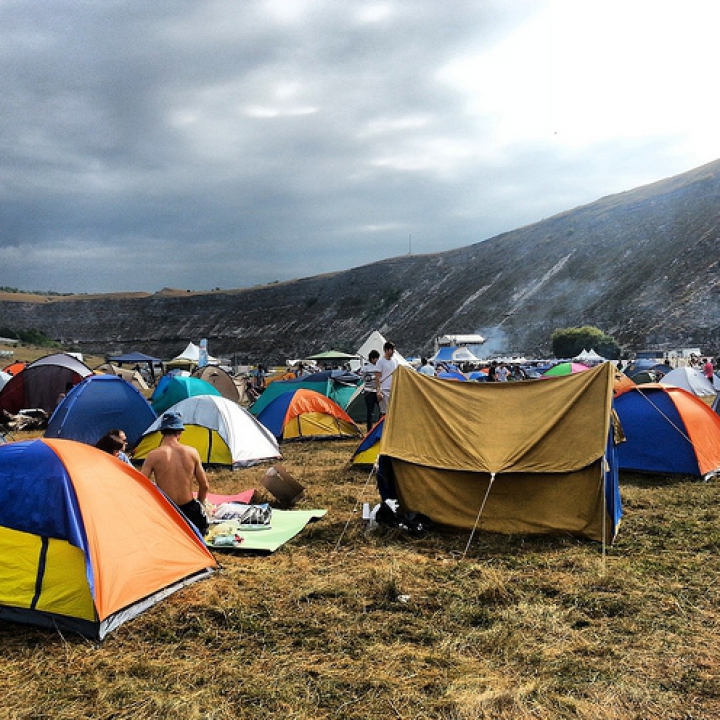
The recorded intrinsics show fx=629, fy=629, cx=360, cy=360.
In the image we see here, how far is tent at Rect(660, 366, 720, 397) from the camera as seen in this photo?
19875 mm

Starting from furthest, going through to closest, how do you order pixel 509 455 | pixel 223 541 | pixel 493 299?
1. pixel 493 299
2. pixel 509 455
3. pixel 223 541

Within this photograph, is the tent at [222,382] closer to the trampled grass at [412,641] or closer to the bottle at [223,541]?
the bottle at [223,541]

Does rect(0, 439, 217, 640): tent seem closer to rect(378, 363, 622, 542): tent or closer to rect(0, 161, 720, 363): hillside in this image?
rect(378, 363, 622, 542): tent

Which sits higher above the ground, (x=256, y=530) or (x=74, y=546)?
(x=74, y=546)

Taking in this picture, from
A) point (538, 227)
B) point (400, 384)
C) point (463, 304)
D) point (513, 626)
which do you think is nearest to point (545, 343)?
point (463, 304)

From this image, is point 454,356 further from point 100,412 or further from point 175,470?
point 175,470

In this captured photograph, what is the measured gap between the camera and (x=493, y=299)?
60406mm

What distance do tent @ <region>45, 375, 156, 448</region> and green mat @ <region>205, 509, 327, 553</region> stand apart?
18.8ft

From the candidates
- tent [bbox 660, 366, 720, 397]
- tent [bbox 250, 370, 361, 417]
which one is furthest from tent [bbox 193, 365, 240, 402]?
tent [bbox 660, 366, 720, 397]

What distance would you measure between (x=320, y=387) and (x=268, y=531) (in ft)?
31.8

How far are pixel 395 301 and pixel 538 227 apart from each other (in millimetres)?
18177

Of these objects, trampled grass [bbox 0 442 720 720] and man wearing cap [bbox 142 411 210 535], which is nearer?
trampled grass [bbox 0 442 720 720]

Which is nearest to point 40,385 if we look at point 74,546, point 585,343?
point 74,546

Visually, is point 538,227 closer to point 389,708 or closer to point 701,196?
point 701,196
